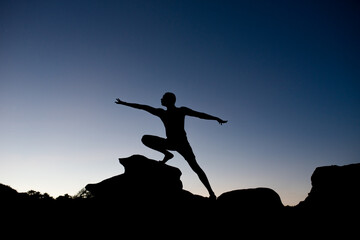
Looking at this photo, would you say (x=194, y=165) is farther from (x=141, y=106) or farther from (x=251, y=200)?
(x=141, y=106)

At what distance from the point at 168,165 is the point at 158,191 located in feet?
4.67

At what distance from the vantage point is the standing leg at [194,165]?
7.87 meters

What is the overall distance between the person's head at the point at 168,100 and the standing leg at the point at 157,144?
139 cm

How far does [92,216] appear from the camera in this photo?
22.5ft

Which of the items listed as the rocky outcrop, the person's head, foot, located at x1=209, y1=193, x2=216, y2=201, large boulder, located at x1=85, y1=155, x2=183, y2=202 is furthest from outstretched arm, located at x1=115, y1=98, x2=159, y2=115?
the rocky outcrop

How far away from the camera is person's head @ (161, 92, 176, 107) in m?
8.33

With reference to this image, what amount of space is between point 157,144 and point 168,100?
5.89ft

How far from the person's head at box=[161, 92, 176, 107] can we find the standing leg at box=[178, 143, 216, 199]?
173cm

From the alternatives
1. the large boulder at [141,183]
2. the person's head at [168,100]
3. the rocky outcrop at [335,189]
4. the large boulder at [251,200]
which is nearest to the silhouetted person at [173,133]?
the person's head at [168,100]

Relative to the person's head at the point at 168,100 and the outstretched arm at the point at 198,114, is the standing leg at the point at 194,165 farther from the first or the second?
the person's head at the point at 168,100

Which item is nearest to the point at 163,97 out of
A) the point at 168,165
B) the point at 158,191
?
the point at 168,165

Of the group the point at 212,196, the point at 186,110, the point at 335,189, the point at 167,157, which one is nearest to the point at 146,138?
the point at 167,157

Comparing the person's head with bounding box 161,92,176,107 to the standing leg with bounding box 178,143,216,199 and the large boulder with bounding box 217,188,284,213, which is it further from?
the large boulder with bounding box 217,188,284,213

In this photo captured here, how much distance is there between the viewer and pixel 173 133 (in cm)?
808
